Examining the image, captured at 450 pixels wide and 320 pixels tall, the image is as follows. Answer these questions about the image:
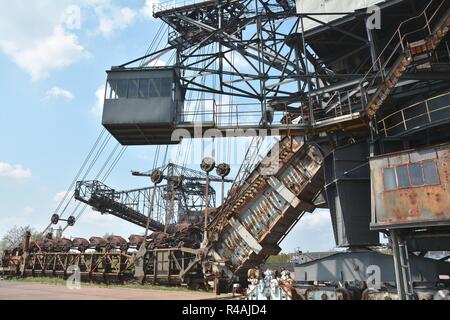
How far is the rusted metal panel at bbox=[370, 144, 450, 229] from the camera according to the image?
33.6 ft

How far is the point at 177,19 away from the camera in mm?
23125

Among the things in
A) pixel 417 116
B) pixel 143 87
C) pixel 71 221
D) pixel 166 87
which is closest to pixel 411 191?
pixel 417 116

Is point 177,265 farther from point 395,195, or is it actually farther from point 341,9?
point 341,9

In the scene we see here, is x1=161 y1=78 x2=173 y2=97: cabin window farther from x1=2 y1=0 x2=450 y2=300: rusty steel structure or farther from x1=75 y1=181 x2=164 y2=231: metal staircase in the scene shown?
x1=75 y1=181 x2=164 y2=231: metal staircase

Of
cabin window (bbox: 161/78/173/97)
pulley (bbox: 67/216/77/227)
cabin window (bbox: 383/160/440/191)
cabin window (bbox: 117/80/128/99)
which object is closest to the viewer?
cabin window (bbox: 383/160/440/191)

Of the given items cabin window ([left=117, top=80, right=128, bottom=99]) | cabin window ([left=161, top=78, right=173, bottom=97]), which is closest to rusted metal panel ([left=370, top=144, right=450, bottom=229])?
cabin window ([left=161, top=78, right=173, bottom=97])

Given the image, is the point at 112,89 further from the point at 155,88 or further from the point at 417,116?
the point at 417,116

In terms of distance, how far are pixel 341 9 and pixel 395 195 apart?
993 centimetres

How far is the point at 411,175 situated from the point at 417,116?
3.04m

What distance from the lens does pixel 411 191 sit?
10844 mm

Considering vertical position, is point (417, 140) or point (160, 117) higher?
point (160, 117)

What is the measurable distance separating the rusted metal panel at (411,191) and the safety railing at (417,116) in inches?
72.0

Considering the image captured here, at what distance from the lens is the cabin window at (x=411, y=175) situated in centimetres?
1059
